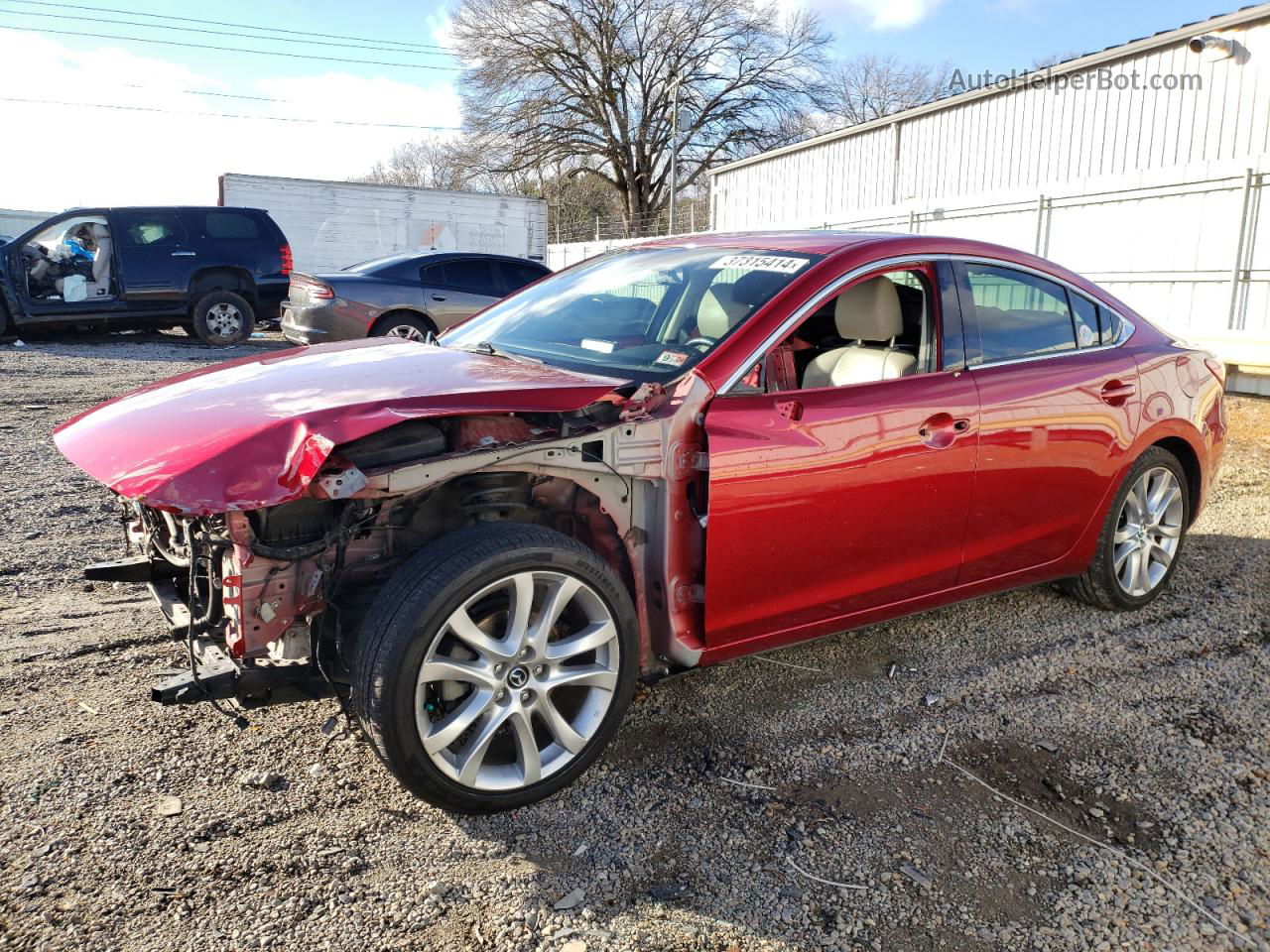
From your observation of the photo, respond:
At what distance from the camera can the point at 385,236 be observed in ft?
66.1

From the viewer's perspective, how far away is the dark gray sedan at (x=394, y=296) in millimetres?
10008

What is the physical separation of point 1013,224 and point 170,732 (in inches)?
578

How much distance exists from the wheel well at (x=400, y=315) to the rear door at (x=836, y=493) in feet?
25.0

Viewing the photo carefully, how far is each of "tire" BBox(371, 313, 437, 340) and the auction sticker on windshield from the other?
23.5ft

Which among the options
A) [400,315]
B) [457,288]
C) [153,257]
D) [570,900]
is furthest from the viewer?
[153,257]

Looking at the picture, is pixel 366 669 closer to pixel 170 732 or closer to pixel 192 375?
pixel 170 732

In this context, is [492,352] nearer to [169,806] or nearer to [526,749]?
[526,749]

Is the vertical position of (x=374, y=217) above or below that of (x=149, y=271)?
above

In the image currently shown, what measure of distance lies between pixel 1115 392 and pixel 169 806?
12.6 ft

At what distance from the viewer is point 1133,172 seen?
42.8 feet

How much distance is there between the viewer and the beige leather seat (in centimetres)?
349

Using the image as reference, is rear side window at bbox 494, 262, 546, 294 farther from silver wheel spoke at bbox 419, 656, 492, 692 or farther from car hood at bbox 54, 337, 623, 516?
silver wheel spoke at bbox 419, 656, 492, 692

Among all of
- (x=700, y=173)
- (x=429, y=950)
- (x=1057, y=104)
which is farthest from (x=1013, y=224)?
(x=700, y=173)

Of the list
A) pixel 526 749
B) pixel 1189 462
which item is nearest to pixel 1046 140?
pixel 1189 462
